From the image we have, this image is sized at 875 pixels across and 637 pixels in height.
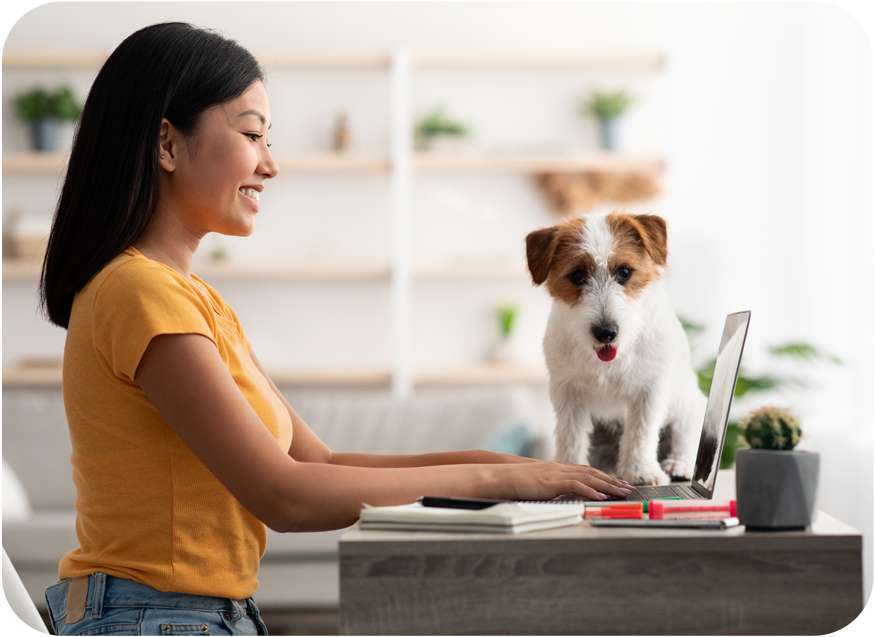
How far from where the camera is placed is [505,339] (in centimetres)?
405

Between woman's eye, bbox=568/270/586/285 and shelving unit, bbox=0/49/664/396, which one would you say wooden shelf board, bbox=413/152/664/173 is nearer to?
shelving unit, bbox=0/49/664/396

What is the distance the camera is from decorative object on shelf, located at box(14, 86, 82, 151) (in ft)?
12.7

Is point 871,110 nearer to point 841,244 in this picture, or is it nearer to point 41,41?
point 841,244

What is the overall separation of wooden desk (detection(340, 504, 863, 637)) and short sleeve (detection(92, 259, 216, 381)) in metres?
0.34

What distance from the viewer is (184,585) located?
95 cm

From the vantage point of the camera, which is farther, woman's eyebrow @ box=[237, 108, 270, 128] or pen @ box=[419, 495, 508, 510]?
woman's eyebrow @ box=[237, 108, 270, 128]

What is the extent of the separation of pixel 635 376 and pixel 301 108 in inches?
136

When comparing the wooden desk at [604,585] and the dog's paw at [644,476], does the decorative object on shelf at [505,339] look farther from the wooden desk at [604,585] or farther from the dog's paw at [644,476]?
the wooden desk at [604,585]

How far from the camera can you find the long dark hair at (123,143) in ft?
3.39

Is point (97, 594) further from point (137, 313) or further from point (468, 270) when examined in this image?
point (468, 270)

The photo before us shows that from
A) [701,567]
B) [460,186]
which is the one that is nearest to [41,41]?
[460,186]

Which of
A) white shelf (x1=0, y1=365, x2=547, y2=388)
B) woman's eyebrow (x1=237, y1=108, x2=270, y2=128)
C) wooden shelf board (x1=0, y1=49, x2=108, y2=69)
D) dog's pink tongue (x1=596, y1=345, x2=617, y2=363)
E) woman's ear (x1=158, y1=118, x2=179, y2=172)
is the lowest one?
white shelf (x1=0, y1=365, x2=547, y2=388)

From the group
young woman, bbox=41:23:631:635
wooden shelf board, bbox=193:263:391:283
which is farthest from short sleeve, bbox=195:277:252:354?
wooden shelf board, bbox=193:263:391:283

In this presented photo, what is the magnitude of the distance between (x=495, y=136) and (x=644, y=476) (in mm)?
3332
